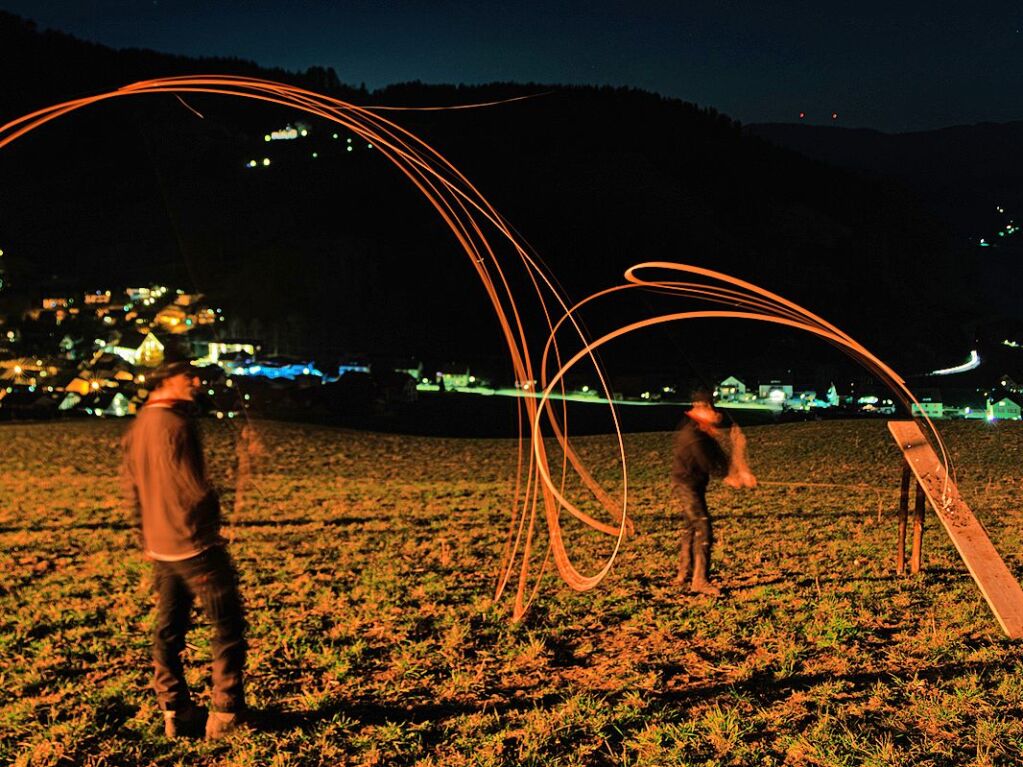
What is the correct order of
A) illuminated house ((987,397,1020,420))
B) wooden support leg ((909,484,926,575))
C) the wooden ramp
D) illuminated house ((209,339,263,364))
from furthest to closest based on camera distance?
illuminated house ((209,339,263,364)) < illuminated house ((987,397,1020,420)) < wooden support leg ((909,484,926,575)) < the wooden ramp

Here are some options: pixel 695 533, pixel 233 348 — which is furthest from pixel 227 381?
pixel 695 533

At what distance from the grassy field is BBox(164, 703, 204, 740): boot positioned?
0.30 ft

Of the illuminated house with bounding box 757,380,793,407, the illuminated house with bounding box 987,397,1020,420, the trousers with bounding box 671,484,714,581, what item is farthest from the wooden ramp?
the illuminated house with bounding box 757,380,793,407

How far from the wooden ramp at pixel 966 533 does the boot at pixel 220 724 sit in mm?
6233

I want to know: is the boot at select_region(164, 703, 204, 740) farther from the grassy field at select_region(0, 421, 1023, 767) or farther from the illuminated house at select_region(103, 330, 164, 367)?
the illuminated house at select_region(103, 330, 164, 367)

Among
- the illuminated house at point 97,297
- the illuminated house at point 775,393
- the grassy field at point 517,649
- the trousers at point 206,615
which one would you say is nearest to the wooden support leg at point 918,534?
the grassy field at point 517,649

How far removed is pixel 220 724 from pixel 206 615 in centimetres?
69

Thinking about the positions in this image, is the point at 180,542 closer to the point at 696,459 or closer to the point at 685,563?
the point at 696,459

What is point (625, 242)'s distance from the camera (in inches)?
3873

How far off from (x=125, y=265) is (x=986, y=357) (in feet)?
303

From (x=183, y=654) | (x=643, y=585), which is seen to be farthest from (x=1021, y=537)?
(x=183, y=654)

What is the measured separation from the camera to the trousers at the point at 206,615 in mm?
4840

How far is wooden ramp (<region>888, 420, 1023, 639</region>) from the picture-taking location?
23.7 feet

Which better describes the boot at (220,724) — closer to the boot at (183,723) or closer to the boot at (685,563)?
the boot at (183,723)
